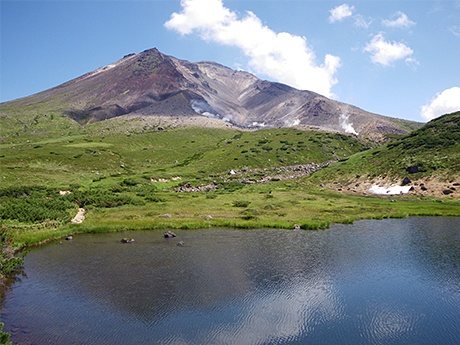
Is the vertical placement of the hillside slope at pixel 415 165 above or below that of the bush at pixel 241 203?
above

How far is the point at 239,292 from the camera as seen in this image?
36.5 m

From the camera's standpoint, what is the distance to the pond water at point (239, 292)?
1116 inches

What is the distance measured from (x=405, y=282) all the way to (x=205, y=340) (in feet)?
82.4

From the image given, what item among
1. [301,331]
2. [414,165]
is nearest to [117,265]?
[301,331]

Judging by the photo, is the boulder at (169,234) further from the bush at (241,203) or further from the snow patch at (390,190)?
the snow patch at (390,190)

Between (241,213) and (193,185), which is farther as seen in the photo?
(193,185)

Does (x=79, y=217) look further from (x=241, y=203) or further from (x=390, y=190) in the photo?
(x=390, y=190)

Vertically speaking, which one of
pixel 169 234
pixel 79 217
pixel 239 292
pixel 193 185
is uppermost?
pixel 193 185

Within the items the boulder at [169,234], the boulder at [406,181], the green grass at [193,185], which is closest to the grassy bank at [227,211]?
the green grass at [193,185]

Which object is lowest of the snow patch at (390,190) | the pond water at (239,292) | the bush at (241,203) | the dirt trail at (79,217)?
the pond water at (239,292)

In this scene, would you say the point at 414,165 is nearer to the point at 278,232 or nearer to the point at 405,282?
the point at 278,232

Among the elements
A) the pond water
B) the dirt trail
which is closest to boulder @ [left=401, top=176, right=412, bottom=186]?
the pond water

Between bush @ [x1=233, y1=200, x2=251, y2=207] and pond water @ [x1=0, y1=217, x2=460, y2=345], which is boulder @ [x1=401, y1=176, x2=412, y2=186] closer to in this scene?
bush @ [x1=233, y1=200, x2=251, y2=207]

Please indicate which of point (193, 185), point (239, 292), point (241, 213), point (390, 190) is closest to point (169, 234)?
point (241, 213)
